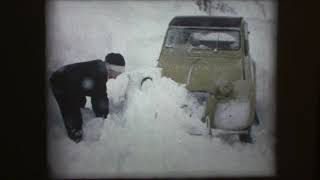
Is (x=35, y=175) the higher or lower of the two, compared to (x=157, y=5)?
lower

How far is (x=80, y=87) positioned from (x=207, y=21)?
3.08 feet

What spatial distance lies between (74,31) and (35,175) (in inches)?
38.0

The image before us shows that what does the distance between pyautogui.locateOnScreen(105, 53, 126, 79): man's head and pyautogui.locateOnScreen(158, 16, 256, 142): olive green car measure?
0.90 ft

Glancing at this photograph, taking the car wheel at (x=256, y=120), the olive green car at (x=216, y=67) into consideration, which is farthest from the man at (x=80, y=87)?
the car wheel at (x=256, y=120)

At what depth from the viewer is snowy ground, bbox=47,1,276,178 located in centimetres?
396

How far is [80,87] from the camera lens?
13.2ft

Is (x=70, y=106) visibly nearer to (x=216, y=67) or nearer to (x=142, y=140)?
(x=142, y=140)

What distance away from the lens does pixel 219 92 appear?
403 centimetres

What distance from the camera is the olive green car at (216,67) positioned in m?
4.01

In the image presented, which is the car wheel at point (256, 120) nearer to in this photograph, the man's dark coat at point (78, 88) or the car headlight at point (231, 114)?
the car headlight at point (231, 114)

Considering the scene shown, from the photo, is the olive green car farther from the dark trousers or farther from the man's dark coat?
the dark trousers

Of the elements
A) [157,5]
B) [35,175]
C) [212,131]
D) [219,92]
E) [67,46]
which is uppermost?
[157,5]
